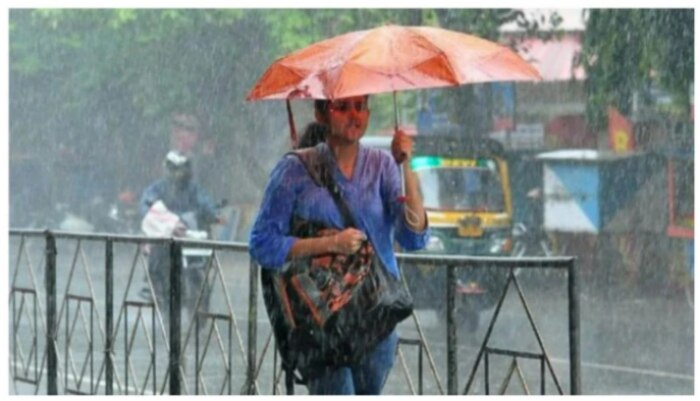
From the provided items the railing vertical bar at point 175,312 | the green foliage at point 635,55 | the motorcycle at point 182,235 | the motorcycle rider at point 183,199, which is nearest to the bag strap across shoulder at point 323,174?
the railing vertical bar at point 175,312

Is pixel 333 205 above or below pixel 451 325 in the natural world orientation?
above

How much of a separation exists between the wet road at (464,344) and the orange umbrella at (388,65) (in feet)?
5.78

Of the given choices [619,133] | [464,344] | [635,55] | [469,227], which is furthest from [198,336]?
[619,133]

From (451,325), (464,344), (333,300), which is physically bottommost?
(464,344)

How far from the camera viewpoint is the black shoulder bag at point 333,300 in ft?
17.4

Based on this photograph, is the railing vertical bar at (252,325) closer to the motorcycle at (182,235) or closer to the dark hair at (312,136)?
the dark hair at (312,136)

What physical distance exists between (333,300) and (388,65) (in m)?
0.74

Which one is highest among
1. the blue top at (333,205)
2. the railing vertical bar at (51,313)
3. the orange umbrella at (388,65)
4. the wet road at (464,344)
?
the orange umbrella at (388,65)

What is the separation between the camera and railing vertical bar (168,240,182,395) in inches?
294

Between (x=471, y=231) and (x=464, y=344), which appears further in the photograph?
(x=471, y=231)

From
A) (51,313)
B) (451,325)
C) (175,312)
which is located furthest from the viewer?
(51,313)

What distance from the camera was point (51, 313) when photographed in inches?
340

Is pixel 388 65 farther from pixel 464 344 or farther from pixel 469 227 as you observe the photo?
pixel 469 227

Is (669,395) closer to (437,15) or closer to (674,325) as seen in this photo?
(674,325)
